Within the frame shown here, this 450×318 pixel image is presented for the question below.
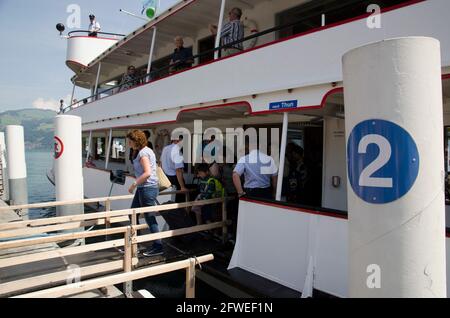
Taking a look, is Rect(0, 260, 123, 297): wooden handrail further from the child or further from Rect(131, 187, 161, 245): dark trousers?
the child

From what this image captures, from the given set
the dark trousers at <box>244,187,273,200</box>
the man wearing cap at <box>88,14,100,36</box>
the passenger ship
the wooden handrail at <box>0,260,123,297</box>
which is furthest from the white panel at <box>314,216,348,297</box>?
the man wearing cap at <box>88,14,100,36</box>

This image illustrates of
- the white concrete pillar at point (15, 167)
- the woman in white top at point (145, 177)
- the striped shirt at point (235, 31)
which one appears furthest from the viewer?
the white concrete pillar at point (15, 167)

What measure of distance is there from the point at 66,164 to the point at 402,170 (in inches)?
230

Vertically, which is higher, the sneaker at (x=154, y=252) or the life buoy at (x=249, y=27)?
the life buoy at (x=249, y=27)

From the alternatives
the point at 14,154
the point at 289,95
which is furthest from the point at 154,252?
the point at 14,154

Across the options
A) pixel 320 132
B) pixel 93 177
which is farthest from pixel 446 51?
pixel 93 177

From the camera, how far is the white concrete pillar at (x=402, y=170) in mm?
1562

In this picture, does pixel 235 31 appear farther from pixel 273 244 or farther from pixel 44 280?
pixel 44 280

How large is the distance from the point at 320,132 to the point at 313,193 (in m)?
1.24

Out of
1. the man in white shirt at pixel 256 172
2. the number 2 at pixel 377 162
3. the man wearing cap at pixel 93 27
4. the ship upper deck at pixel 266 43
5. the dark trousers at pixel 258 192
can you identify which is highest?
the man wearing cap at pixel 93 27

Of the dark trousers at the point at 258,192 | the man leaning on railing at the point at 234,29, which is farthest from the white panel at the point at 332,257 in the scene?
the man leaning on railing at the point at 234,29

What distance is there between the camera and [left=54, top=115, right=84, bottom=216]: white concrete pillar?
6.01 m

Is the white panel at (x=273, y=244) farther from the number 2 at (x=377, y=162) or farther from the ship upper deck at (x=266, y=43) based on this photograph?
the number 2 at (x=377, y=162)
